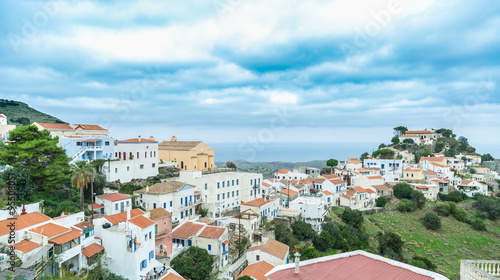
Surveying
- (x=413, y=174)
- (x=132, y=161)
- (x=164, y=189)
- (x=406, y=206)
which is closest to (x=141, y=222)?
(x=164, y=189)

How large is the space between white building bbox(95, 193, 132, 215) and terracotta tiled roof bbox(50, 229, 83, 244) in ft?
23.8

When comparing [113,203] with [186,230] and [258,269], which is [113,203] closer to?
[186,230]

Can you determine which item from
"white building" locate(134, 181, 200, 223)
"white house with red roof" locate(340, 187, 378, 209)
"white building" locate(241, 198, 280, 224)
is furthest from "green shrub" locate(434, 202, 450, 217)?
"white building" locate(134, 181, 200, 223)

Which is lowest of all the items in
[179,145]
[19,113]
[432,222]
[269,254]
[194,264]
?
[432,222]

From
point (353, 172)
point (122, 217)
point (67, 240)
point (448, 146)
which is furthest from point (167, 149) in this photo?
point (448, 146)

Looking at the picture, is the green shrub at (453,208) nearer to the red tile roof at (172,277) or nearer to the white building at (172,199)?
the white building at (172,199)

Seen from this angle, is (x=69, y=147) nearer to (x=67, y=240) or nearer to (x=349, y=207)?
(x=67, y=240)

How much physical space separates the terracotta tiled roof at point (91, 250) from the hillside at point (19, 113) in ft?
213

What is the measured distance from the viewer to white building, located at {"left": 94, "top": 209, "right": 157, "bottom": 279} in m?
18.5

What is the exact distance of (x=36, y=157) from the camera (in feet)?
82.3

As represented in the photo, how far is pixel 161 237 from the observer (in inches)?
896

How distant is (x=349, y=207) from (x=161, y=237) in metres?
36.2

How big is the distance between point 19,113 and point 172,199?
242 feet

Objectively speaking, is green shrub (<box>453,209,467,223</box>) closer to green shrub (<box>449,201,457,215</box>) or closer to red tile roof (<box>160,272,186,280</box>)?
green shrub (<box>449,201,457,215</box>)
